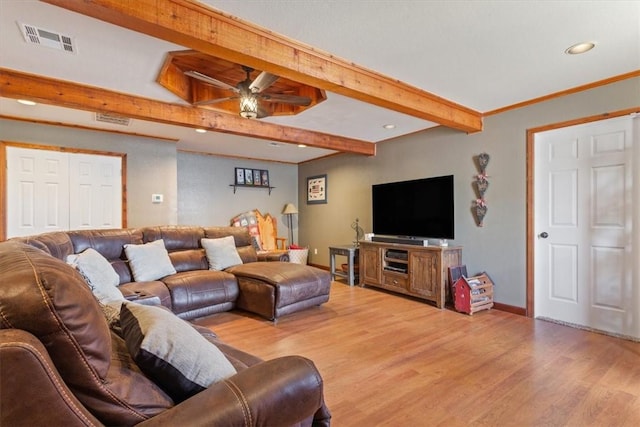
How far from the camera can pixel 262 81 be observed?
8.79 feet

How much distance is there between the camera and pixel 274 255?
4.37 m

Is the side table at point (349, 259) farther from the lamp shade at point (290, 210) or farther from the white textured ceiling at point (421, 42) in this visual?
the white textured ceiling at point (421, 42)

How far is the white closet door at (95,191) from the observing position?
4328 millimetres

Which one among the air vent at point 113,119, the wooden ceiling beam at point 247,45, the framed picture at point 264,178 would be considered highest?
the air vent at point 113,119

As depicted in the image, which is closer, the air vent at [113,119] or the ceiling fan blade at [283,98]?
the ceiling fan blade at [283,98]

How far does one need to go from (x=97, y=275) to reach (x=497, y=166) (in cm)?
416

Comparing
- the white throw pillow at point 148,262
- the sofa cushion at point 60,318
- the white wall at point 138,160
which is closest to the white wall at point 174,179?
the white wall at point 138,160

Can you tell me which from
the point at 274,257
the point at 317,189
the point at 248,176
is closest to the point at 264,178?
the point at 248,176

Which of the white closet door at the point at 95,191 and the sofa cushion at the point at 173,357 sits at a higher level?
the white closet door at the point at 95,191

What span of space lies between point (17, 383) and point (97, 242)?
314 centimetres

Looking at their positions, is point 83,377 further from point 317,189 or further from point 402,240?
point 317,189

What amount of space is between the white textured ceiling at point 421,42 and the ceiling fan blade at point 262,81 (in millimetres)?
476

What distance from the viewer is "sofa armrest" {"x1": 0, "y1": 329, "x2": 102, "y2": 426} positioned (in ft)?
2.05

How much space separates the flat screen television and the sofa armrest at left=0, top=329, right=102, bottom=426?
3947 millimetres
